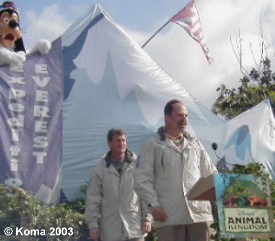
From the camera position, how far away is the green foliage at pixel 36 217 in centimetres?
554

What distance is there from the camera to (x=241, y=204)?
11.5 feet

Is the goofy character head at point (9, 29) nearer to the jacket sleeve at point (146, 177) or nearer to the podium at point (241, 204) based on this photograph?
the jacket sleeve at point (146, 177)

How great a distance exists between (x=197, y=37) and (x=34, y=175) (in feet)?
17.1

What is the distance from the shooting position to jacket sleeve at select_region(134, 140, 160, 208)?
387cm

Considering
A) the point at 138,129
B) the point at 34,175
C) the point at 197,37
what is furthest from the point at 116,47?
the point at 197,37

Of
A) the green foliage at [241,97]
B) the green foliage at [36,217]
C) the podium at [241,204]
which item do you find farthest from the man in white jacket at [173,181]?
the green foliage at [241,97]

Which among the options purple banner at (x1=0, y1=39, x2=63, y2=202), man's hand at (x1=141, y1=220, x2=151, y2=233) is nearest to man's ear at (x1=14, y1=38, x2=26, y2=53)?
purple banner at (x1=0, y1=39, x2=63, y2=202)

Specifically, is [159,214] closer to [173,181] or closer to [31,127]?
[173,181]

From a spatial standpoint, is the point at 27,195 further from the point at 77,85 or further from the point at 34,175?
the point at 77,85

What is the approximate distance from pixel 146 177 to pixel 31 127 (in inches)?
113

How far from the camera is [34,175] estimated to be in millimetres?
6363

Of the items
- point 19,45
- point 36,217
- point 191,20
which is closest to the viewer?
point 36,217

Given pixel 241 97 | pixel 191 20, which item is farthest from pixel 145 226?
pixel 241 97

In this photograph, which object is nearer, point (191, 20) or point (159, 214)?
point (159, 214)
